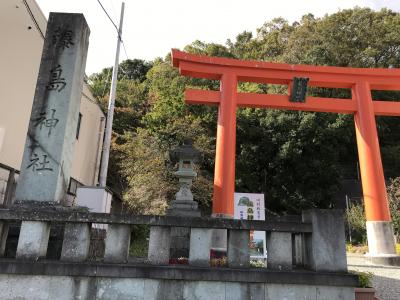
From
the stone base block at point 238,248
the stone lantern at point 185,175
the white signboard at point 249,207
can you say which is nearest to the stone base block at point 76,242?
the stone base block at point 238,248

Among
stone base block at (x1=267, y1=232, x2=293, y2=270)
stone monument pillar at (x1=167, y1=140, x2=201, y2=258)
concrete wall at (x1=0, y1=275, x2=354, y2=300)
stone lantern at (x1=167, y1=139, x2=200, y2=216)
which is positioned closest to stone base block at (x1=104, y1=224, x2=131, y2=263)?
concrete wall at (x1=0, y1=275, x2=354, y2=300)

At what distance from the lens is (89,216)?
405cm

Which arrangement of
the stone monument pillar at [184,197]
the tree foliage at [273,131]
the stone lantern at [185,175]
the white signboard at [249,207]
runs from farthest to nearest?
the tree foliage at [273,131]
the white signboard at [249,207]
the stone lantern at [185,175]
the stone monument pillar at [184,197]

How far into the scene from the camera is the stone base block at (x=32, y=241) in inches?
158

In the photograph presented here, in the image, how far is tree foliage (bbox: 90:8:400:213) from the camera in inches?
637

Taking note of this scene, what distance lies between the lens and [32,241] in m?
4.05

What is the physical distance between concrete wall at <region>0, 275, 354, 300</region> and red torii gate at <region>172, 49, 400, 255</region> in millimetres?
7899

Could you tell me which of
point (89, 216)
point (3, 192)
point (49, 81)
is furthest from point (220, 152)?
point (89, 216)

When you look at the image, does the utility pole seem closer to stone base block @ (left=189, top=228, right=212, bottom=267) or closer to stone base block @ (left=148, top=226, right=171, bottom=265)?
stone base block @ (left=148, top=226, right=171, bottom=265)

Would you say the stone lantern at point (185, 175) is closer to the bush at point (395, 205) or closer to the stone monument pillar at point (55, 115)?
the stone monument pillar at point (55, 115)

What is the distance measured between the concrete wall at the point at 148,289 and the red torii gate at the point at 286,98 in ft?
25.9

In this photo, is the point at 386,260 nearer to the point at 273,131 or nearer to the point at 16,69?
the point at 273,131

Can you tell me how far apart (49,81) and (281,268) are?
176 inches

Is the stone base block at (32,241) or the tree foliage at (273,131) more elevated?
the tree foliage at (273,131)
